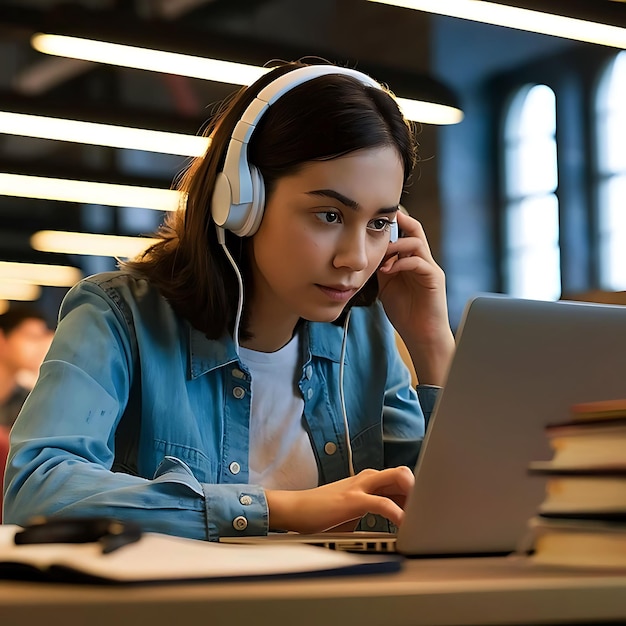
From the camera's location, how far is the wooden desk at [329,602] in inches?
15.0

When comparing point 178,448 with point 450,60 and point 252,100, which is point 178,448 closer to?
point 252,100

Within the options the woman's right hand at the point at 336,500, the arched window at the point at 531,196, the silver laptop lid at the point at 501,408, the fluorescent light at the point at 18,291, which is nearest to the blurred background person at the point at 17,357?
the fluorescent light at the point at 18,291

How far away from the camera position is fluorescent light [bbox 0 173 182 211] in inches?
246

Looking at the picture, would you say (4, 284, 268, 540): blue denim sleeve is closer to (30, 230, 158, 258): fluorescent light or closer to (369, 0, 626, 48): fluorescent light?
(369, 0, 626, 48): fluorescent light

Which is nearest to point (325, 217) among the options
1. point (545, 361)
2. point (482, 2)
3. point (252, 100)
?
point (252, 100)

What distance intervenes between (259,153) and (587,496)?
0.88 meters

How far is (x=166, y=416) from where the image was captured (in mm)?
1324

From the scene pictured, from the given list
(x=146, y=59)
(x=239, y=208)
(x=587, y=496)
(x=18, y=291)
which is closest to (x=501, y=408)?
(x=587, y=496)

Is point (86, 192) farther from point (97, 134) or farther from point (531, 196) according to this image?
point (531, 196)

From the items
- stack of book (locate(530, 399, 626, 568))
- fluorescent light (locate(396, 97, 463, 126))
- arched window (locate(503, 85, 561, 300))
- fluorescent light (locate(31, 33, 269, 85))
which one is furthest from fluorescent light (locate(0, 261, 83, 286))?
stack of book (locate(530, 399, 626, 568))

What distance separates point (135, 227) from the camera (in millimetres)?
6785

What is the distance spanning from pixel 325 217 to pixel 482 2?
3026 mm

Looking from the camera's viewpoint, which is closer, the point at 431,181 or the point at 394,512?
the point at 394,512

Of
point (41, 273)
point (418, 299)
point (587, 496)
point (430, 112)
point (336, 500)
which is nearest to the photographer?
point (587, 496)
